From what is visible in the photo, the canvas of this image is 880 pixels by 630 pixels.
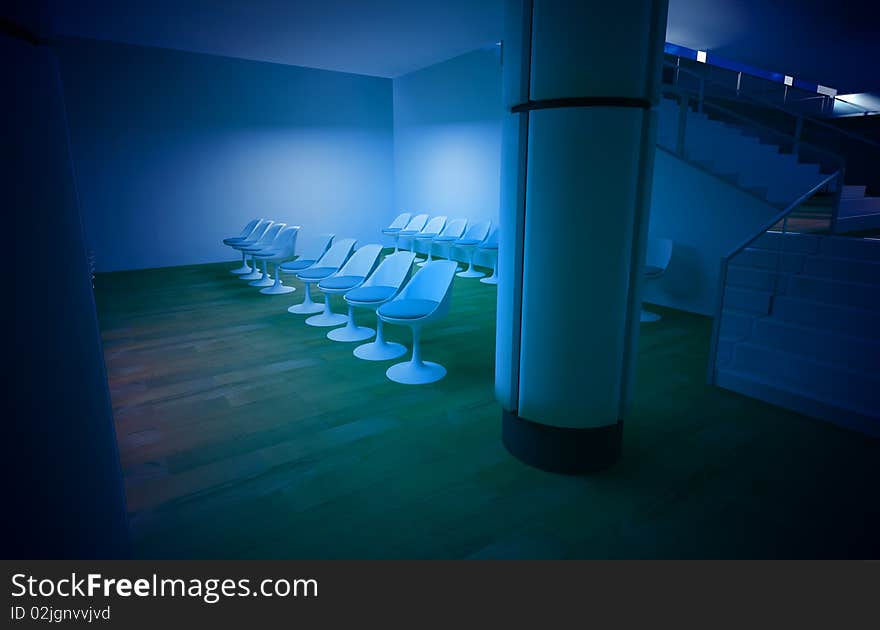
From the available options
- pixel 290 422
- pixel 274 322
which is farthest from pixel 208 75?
pixel 290 422

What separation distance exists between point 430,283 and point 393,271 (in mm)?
661

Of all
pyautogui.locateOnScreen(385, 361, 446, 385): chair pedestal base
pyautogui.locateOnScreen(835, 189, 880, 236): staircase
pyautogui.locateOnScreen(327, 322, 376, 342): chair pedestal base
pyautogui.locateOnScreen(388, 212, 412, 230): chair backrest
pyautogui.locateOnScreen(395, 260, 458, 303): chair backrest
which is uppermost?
pyautogui.locateOnScreen(835, 189, 880, 236): staircase

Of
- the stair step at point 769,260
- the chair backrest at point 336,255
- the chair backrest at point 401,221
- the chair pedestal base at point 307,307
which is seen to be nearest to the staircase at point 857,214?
the stair step at point 769,260

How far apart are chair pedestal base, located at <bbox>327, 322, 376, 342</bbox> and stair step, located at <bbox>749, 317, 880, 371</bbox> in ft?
11.6

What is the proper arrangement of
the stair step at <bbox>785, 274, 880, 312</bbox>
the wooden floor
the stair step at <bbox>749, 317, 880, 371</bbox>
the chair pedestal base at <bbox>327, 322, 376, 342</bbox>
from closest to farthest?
1. the wooden floor
2. the stair step at <bbox>749, 317, 880, 371</bbox>
3. the stair step at <bbox>785, 274, 880, 312</bbox>
4. the chair pedestal base at <bbox>327, 322, 376, 342</bbox>

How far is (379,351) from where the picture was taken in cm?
468

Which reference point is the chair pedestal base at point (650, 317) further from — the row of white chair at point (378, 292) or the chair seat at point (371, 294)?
the chair seat at point (371, 294)

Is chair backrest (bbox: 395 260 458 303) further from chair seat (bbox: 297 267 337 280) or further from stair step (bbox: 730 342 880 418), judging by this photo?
stair step (bbox: 730 342 880 418)

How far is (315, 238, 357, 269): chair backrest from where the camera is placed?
6.03 metres

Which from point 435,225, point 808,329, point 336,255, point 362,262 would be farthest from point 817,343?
point 435,225

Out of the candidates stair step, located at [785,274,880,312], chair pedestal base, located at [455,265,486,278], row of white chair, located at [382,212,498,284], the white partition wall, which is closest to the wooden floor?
the white partition wall

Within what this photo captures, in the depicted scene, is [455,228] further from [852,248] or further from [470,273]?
[852,248]

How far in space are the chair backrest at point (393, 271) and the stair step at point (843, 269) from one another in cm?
346

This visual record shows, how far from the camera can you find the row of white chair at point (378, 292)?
406cm
